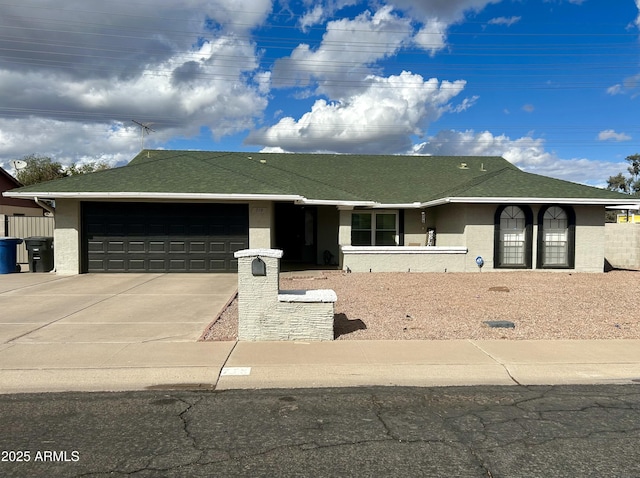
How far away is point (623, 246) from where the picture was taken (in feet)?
70.3

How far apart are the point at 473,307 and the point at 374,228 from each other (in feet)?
34.5

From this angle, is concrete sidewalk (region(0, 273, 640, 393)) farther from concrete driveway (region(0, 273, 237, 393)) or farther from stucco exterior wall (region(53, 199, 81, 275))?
stucco exterior wall (region(53, 199, 81, 275))

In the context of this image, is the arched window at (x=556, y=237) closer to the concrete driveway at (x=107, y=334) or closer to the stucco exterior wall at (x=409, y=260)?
the stucco exterior wall at (x=409, y=260)

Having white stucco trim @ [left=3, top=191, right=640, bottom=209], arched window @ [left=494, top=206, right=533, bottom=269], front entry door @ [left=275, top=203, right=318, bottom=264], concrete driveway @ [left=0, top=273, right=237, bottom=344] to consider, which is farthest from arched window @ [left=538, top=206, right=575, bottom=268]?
concrete driveway @ [left=0, top=273, right=237, bottom=344]

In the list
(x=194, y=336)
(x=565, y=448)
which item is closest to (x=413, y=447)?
(x=565, y=448)

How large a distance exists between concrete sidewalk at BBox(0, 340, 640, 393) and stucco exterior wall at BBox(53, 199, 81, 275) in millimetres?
9437

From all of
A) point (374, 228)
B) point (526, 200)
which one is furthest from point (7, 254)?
point (526, 200)

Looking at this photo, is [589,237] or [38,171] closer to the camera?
[589,237]

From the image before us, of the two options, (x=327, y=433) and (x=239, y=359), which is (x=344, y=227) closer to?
(x=239, y=359)

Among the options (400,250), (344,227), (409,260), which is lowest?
(409,260)

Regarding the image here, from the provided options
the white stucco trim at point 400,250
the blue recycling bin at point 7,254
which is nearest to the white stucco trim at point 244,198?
the blue recycling bin at point 7,254

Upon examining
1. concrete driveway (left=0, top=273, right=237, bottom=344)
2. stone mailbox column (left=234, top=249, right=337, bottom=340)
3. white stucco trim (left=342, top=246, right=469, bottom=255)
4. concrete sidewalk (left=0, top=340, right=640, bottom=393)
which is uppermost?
white stucco trim (left=342, top=246, right=469, bottom=255)

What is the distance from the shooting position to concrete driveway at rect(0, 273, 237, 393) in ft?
19.3

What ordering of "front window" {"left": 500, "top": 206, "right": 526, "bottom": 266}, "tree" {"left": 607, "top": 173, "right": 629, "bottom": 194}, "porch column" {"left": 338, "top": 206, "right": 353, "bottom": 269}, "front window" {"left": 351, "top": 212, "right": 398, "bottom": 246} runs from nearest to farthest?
"front window" {"left": 500, "top": 206, "right": 526, "bottom": 266}
"porch column" {"left": 338, "top": 206, "right": 353, "bottom": 269}
"front window" {"left": 351, "top": 212, "right": 398, "bottom": 246}
"tree" {"left": 607, "top": 173, "right": 629, "bottom": 194}
